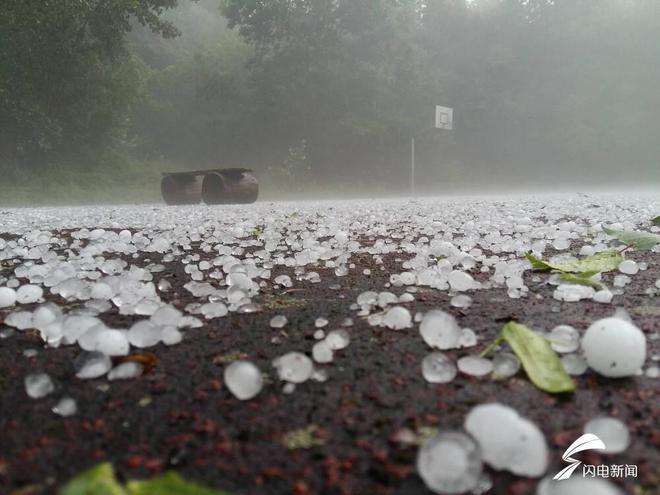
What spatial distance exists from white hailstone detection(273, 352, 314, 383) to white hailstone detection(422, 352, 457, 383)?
0.19m

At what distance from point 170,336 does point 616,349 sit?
78 cm

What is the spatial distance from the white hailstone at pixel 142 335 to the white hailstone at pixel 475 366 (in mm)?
571

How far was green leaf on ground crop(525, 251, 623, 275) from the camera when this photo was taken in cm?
143

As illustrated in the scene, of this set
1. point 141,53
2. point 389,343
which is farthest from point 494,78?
point 389,343

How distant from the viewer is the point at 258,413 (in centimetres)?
65

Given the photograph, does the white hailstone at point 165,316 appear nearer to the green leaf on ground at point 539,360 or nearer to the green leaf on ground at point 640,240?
the green leaf on ground at point 539,360

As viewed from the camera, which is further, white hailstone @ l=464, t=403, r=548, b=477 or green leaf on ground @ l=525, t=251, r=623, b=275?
green leaf on ground @ l=525, t=251, r=623, b=275

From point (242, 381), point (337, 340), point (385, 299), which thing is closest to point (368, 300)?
point (385, 299)

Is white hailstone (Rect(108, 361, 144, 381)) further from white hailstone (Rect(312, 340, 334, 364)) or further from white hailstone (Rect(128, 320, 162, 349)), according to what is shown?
white hailstone (Rect(312, 340, 334, 364))

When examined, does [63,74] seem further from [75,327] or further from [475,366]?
[475,366]

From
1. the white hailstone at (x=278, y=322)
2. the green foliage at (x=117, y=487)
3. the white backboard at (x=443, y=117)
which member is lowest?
the white hailstone at (x=278, y=322)

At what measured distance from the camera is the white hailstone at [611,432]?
1.81 feet

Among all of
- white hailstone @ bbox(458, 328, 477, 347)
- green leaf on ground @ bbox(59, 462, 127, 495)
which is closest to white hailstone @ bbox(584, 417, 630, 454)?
white hailstone @ bbox(458, 328, 477, 347)

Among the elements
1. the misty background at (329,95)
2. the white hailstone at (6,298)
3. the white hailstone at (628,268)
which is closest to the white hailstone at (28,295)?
the white hailstone at (6,298)
